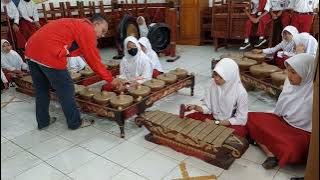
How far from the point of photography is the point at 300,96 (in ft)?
7.27

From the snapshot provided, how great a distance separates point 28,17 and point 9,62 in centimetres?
153

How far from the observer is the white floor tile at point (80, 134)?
2717 millimetres

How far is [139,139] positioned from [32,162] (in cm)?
91

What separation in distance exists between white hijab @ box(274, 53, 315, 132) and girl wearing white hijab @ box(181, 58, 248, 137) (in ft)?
1.07

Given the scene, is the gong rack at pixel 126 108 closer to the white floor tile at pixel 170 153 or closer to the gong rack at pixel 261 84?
the white floor tile at pixel 170 153

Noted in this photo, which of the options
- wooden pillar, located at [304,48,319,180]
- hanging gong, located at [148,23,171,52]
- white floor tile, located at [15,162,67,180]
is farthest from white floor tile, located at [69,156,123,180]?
hanging gong, located at [148,23,171,52]

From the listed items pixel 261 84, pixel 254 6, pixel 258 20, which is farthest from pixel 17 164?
pixel 254 6

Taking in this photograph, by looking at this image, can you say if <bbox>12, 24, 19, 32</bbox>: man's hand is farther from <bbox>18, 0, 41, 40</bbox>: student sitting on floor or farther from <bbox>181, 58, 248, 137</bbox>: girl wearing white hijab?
A: <bbox>181, 58, 248, 137</bbox>: girl wearing white hijab

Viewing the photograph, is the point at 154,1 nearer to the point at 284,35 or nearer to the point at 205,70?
the point at 205,70

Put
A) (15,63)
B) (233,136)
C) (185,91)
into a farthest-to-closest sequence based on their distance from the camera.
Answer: (15,63)
(185,91)
(233,136)

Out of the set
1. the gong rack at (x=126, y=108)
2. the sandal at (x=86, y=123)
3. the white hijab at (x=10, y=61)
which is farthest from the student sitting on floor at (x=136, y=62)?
the white hijab at (x=10, y=61)

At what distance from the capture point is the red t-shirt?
253cm

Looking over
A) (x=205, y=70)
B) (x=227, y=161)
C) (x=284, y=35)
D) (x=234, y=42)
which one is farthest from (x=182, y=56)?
(x=227, y=161)

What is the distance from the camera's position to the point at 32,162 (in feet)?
7.77
